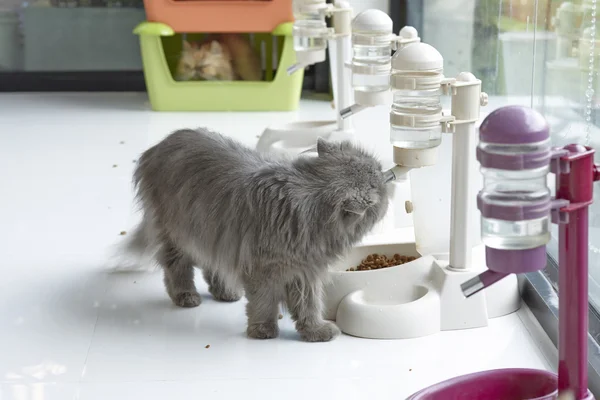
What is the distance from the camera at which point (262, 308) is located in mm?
1755

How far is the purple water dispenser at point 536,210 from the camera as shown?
1047mm

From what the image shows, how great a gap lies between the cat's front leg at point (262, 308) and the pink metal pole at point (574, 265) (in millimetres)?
687

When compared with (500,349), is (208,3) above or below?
above

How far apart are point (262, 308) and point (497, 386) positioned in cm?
56

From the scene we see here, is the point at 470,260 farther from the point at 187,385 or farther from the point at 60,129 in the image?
the point at 60,129

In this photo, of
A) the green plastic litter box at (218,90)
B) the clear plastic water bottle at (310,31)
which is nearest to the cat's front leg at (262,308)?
the clear plastic water bottle at (310,31)

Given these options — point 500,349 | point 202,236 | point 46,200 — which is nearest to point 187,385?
point 202,236

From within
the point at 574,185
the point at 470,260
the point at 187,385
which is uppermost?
the point at 574,185

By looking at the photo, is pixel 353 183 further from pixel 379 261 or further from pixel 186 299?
pixel 186 299

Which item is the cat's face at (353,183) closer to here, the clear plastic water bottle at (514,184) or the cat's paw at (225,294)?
the cat's paw at (225,294)

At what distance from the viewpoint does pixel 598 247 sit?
167 cm

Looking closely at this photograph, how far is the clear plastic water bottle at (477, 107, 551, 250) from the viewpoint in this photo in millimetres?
1042

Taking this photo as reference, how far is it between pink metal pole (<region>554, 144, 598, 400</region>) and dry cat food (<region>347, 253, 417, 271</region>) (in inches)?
30.7

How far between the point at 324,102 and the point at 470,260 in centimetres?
223
